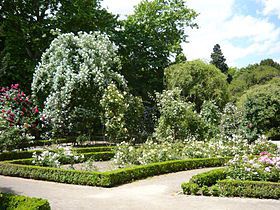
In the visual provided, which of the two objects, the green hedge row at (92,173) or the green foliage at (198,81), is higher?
the green foliage at (198,81)

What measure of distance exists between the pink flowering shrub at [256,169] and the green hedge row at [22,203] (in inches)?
201

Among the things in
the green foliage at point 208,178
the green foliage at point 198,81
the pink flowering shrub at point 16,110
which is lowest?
the green foliage at point 208,178

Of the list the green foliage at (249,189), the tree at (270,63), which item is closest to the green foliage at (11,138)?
the green foliage at (249,189)

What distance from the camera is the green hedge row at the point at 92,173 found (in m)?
9.38

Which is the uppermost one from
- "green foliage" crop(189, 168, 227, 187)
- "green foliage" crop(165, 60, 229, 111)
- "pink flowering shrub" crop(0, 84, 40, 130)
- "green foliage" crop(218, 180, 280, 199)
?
"green foliage" crop(165, 60, 229, 111)

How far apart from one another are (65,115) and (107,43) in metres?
4.49

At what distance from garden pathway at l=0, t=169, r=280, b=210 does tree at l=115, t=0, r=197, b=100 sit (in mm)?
17404

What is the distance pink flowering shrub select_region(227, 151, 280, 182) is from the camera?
340 inches

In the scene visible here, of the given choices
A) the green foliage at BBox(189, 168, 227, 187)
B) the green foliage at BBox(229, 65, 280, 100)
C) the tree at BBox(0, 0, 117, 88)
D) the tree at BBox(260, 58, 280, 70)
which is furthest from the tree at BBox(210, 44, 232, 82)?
the green foliage at BBox(189, 168, 227, 187)

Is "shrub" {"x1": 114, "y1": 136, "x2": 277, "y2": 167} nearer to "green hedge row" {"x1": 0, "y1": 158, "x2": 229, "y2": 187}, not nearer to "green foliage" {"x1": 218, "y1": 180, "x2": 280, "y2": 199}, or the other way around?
"green hedge row" {"x1": 0, "y1": 158, "x2": 229, "y2": 187}

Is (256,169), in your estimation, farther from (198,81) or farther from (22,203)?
(198,81)

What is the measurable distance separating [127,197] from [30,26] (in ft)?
58.0

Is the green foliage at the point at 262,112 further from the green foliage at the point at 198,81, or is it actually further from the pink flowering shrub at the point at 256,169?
the pink flowering shrub at the point at 256,169

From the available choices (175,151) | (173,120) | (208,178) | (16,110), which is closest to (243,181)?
(208,178)
